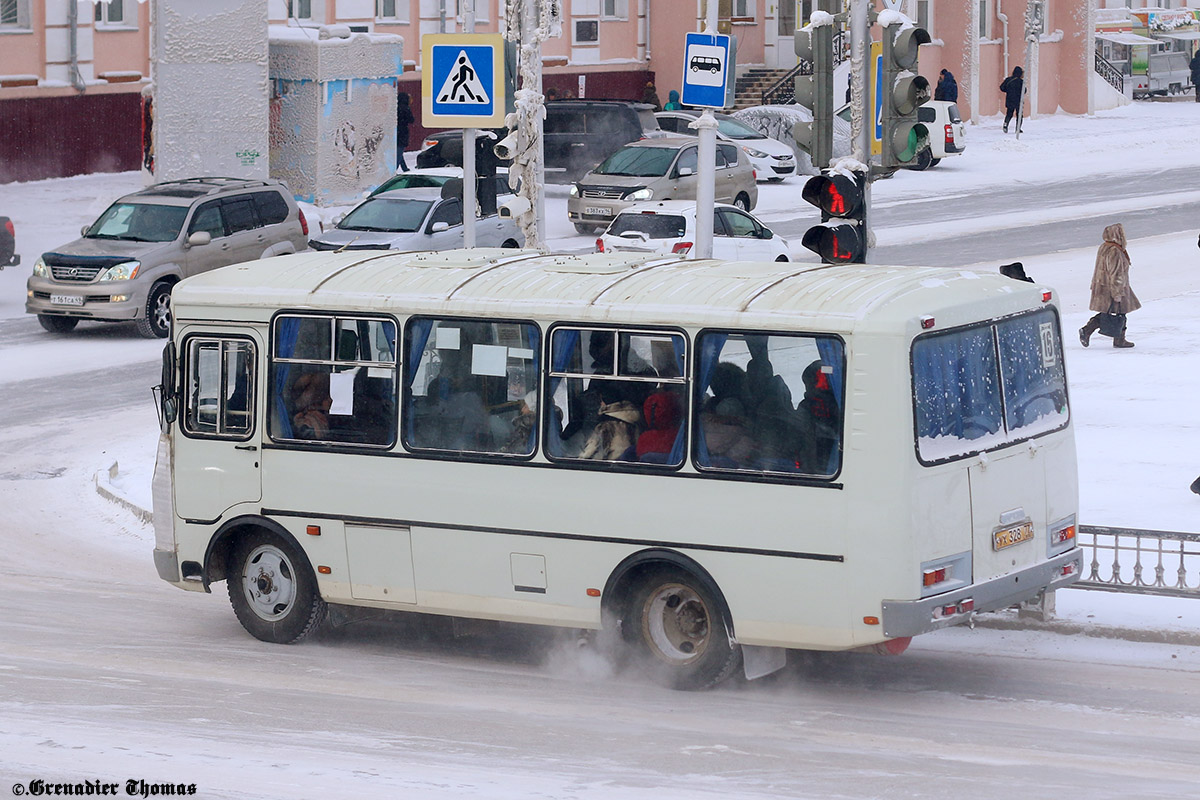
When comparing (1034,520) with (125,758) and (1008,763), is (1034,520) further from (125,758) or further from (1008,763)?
(125,758)

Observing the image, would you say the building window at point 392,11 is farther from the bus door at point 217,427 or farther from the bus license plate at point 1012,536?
the bus license plate at point 1012,536

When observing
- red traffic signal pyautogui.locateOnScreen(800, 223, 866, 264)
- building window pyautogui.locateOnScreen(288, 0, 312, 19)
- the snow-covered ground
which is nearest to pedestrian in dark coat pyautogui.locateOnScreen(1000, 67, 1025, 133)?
the snow-covered ground

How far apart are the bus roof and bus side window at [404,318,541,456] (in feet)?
0.38

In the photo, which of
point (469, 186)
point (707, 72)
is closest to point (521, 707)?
point (469, 186)

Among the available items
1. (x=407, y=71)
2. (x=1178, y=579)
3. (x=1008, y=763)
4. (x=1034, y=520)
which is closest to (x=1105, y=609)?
(x=1178, y=579)

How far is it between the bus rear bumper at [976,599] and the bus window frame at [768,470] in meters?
0.72

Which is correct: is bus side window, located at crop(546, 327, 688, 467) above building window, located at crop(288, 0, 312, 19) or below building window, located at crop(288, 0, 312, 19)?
below

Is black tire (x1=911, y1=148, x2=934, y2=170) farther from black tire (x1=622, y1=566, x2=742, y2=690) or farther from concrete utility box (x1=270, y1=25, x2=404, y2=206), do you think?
concrete utility box (x1=270, y1=25, x2=404, y2=206)

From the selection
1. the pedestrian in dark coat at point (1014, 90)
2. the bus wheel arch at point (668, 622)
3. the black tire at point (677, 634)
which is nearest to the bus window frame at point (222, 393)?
the bus wheel arch at point (668, 622)

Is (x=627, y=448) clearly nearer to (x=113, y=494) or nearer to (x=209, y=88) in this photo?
(x=113, y=494)

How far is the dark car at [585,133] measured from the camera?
42125 millimetres

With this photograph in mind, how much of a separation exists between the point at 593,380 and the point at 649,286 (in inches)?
24.1

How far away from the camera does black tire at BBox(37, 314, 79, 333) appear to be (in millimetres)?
25391

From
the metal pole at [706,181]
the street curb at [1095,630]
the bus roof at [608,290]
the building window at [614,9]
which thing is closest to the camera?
the bus roof at [608,290]
